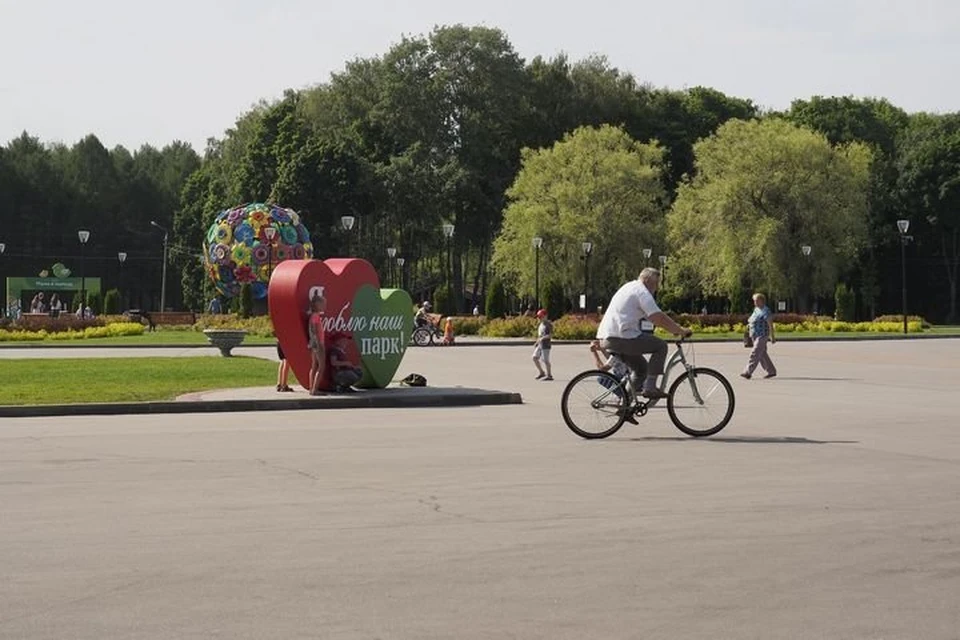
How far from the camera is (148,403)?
20.4 meters

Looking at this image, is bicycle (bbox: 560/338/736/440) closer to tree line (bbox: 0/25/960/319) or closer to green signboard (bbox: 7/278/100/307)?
tree line (bbox: 0/25/960/319)

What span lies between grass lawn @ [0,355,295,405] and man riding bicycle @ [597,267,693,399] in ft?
26.4

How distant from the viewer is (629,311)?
1572cm

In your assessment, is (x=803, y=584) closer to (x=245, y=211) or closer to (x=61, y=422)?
(x=61, y=422)

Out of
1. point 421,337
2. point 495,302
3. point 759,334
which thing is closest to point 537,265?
point 495,302

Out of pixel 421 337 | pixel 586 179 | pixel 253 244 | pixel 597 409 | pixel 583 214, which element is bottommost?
pixel 597 409

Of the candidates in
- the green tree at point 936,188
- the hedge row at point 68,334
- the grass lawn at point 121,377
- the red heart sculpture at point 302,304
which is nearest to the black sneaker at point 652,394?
the red heart sculpture at point 302,304

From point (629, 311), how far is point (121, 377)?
44.7 ft

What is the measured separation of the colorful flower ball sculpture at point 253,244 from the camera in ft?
236

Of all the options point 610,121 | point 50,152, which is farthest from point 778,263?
point 50,152

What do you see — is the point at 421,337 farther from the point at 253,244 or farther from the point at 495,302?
the point at 253,244

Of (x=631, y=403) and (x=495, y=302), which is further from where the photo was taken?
(x=495, y=302)

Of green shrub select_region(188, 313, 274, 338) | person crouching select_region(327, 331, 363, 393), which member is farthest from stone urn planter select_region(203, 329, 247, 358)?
person crouching select_region(327, 331, 363, 393)

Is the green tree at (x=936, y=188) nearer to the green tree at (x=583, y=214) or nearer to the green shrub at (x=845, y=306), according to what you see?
the green tree at (x=583, y=214)
